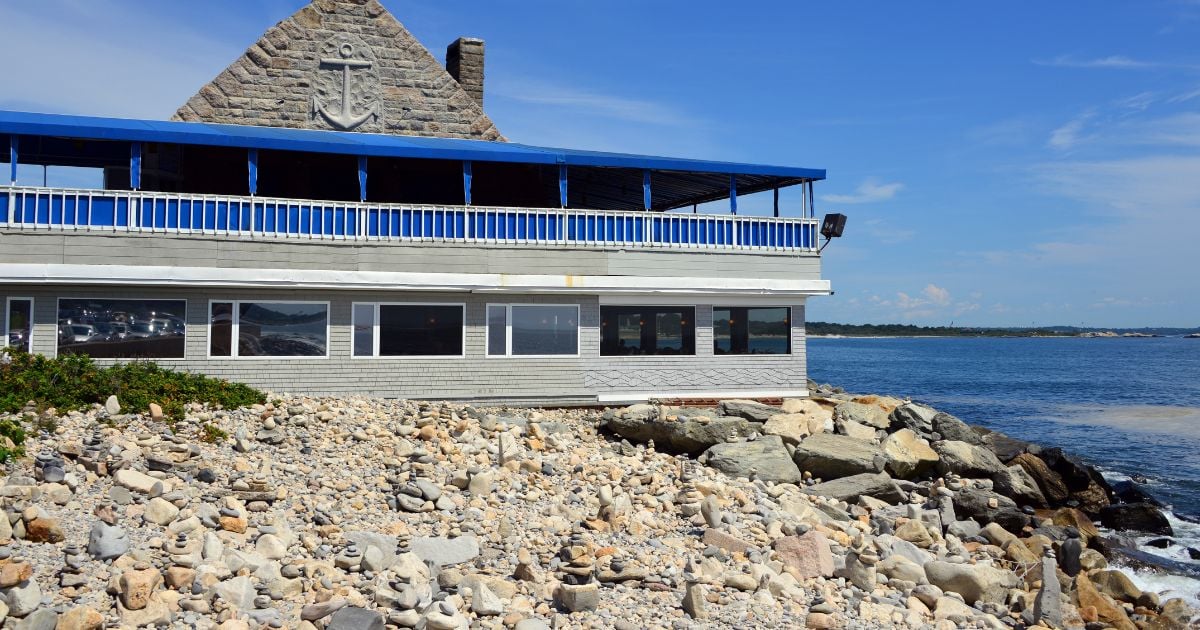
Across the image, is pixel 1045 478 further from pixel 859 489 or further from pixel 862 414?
pixel 859 489

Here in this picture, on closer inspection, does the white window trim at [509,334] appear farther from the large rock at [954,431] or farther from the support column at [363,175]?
the large rock at [954,431]

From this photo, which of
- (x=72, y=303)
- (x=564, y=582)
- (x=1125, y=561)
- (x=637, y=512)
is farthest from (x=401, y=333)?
(x=1125, y=561)

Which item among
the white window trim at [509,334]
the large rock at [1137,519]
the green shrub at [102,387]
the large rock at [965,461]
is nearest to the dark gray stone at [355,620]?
the green shrub at [102,387]

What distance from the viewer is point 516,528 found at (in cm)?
1308

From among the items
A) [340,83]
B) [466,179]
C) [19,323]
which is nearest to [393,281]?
[466,179]

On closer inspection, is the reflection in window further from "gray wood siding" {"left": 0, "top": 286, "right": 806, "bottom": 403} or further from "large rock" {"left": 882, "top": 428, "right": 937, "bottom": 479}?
"large rock" {"left": 882, "top": 428, "right": 937, "bottom": 479}

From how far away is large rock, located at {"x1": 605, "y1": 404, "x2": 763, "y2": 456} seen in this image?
18766 mm

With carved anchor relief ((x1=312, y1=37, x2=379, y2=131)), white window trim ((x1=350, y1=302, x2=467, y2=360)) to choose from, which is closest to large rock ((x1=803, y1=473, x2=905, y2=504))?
white window trim ((x1=350, y1=302, x2=467, y2=360))

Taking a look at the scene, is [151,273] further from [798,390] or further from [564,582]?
[798,390]

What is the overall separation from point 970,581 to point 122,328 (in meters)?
16.2

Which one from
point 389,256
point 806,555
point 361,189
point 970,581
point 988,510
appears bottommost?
point 970,581

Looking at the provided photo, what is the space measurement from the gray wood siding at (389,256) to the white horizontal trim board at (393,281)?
0.19m

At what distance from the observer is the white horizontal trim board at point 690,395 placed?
2139cm

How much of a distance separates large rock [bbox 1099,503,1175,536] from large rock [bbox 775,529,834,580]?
11532 mm
